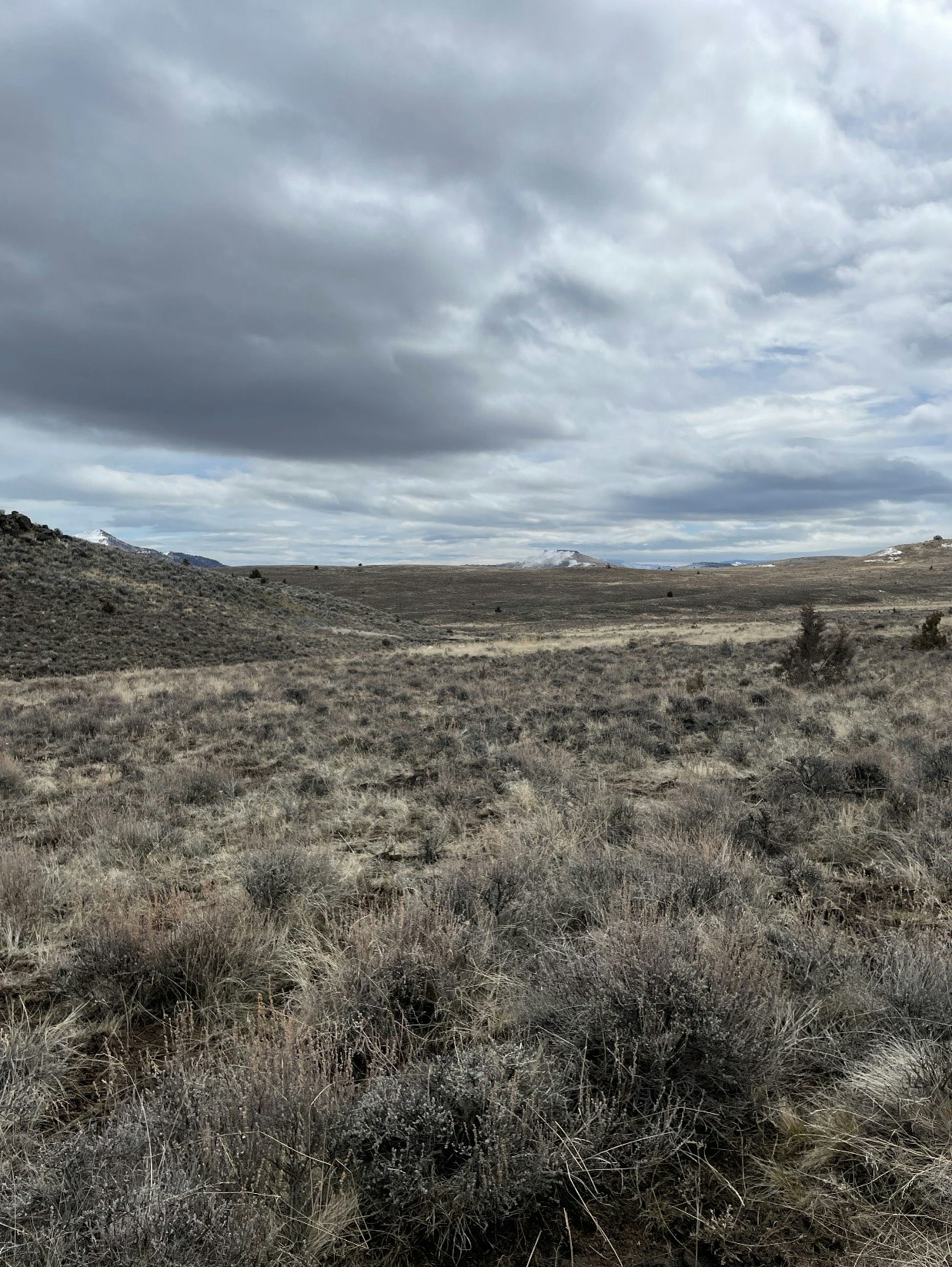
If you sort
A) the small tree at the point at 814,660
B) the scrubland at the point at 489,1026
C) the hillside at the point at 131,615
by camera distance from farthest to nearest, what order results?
1. the hillside at the point at 131,615
2. the small tree at the point at 814,660
3. the scrubland at the point at 489,1026

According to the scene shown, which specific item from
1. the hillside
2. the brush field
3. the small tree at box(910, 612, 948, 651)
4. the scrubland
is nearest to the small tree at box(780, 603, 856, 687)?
the small tree at box(910, 612, 948, 651)

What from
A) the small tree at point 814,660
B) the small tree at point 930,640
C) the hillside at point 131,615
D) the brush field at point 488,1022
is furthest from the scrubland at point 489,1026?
the hillside at point 131,615

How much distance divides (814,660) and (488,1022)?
16.5m

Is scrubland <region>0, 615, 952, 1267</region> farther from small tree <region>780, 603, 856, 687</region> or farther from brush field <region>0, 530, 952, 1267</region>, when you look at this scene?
small tree <region>780, 603, 856, 687</region>

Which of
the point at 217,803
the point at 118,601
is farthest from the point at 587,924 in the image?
the point at 118,601

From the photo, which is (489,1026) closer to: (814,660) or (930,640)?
(814,660)

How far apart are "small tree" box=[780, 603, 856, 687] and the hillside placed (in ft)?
73.1

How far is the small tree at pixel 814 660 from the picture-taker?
15.5 m

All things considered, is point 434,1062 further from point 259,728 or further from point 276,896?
point 259,728

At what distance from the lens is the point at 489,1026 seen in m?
2.94

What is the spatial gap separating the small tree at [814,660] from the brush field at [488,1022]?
7.82m

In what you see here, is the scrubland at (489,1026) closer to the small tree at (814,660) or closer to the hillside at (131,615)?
the small tree at (814,660)

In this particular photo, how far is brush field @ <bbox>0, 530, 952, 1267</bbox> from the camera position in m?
2.06

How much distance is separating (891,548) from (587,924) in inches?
6382
